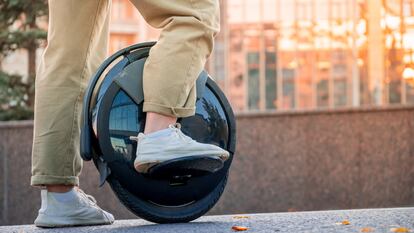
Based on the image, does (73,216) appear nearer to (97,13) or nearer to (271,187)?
(97,13)

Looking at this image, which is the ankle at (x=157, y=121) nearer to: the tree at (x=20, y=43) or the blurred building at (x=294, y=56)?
the tree at (x=20, y=43)

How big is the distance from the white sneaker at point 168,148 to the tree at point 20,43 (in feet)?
20.9

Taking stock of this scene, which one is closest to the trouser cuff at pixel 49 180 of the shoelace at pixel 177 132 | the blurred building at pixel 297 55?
the shoelace at pixel 177 132

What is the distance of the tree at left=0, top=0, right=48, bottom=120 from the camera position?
9070 mm

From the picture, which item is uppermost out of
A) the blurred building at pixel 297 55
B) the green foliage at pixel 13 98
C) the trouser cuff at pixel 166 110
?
the blurred building at pixel 297 55

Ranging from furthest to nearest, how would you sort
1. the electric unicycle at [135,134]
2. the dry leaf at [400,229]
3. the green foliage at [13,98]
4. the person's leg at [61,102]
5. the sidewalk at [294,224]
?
the green foliage at [13,98]
the person's leg at [61,102]
the electric unicycle at [135,134]
the sidewalk at [294,224]
the dry leaf at [400,229]

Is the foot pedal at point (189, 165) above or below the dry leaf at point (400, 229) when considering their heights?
above

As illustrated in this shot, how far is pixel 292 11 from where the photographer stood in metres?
67.4

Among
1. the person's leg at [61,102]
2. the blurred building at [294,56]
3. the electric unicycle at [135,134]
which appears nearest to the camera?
the electric unicycle at [135,134]

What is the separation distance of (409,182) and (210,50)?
15.1ft

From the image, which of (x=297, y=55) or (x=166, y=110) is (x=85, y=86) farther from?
(x=297, y=55)

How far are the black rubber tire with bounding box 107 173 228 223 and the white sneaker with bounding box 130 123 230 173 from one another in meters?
0.22

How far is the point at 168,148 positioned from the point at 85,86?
2.11ft

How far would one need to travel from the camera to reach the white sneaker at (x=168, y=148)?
2.65 meters
